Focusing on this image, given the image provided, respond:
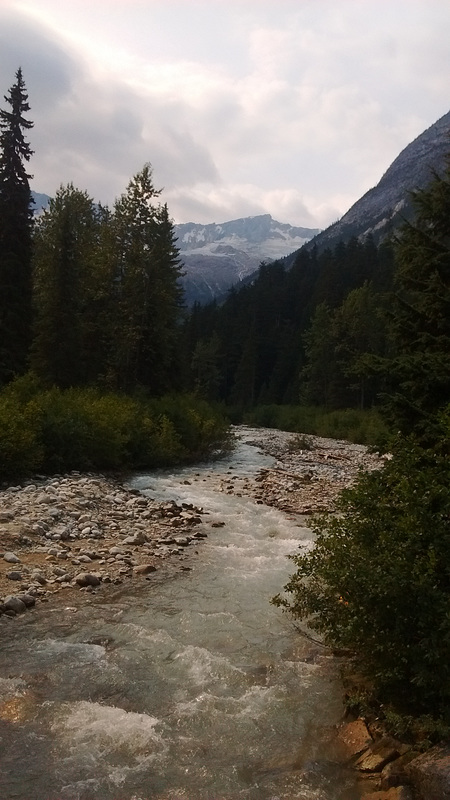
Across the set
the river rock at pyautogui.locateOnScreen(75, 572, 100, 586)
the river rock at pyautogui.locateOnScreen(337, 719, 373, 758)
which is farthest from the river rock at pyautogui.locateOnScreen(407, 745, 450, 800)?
the river rock at pyautogui.locateOnScreen(75, 572, 100, 586)

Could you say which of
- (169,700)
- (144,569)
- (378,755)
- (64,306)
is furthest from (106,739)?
(64,306)

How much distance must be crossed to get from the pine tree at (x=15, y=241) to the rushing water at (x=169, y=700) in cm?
2130

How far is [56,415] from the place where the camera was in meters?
17.1

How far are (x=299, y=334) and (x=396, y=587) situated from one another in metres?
77.7

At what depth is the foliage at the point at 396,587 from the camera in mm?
4676

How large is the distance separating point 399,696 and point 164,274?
2863cm

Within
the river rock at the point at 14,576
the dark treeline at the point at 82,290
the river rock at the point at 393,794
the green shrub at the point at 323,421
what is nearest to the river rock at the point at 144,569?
the river rock at the point at 14,576

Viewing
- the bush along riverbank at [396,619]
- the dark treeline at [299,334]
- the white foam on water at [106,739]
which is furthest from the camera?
the dark treeline at [299,334]

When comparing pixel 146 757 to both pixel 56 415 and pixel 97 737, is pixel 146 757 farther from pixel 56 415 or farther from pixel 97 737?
pixel 56 415

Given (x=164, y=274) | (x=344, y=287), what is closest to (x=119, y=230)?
(x=164, y=274)

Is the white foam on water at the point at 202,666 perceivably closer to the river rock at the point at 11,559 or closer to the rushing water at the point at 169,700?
the rushing water at the point at 169,700

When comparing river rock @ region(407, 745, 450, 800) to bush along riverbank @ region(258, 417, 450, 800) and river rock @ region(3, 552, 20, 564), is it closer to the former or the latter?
bush along riverbank @ region(258, 417, 450, 800)

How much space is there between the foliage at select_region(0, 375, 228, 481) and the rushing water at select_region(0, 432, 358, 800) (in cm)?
701

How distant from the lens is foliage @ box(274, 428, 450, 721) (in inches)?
184
